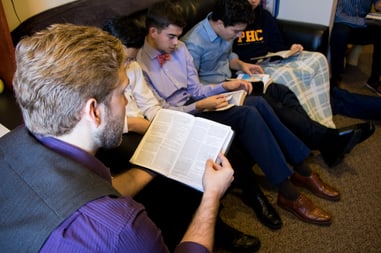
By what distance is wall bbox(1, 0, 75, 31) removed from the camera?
1.56m

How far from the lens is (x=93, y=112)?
79cm

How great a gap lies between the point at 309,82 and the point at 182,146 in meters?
1.25

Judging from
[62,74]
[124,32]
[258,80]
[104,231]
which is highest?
[62,74]

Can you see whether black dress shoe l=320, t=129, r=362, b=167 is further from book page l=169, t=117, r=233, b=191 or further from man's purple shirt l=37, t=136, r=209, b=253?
man's purple shirt l=37, t=136, r=209, b=253

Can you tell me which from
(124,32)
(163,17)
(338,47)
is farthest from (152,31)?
(338,47)

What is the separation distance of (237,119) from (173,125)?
0.39 meters

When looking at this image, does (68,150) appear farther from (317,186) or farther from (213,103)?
(317,186)

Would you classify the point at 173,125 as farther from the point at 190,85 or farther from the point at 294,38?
the point at 294,38

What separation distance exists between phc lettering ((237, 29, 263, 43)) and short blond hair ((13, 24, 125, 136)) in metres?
1.67

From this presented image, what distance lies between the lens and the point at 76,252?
2.00 feet

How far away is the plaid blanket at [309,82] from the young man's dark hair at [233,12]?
41 centimetres

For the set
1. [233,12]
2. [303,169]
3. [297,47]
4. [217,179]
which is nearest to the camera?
[217,179]

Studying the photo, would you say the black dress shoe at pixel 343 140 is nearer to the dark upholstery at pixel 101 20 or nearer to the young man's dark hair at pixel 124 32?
the dark upholstery at pixel 101 20

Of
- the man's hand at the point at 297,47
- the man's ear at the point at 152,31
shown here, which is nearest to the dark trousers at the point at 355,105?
the man's hand at the point at 297,47
